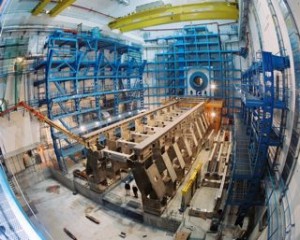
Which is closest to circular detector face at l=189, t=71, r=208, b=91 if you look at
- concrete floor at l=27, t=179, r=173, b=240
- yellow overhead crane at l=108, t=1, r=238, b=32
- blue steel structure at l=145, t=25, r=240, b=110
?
blue steel structure at l=145, t=25, r=240, b=110

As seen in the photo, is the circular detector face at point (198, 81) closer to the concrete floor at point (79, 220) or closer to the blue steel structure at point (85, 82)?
the blue steel structure at point (85, 82)

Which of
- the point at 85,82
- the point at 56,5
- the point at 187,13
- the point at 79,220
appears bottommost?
the point at 79,220

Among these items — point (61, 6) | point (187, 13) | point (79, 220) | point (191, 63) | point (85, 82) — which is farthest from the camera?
point (191, 63)

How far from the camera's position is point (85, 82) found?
9.28 metres

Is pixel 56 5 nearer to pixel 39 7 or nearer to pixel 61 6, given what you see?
pixel 61 6

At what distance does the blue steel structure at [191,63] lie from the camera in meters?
9.75

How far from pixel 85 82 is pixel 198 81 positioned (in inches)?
232

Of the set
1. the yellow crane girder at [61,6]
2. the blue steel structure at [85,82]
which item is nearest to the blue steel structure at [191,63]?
the blue steel structure at [85,82]

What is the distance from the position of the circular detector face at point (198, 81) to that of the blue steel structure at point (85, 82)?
303cm

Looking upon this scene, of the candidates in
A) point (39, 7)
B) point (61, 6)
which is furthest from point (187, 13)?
point (39, 7)

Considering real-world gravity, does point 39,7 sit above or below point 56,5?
below

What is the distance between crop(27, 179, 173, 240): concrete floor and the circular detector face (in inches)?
310

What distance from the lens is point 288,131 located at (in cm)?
278

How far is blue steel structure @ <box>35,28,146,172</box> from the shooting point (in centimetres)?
718
